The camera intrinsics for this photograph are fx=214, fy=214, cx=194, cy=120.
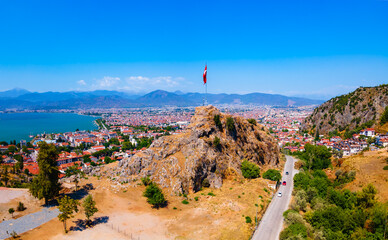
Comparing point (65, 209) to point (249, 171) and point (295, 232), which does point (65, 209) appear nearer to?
point (295, 232)

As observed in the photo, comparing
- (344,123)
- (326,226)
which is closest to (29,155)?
(326,226)

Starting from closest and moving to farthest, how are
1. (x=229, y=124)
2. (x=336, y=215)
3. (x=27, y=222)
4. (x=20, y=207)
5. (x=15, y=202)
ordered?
(x=27, y=222) < (x=336, y=215) < (x=20, y=207) < (x=15, y=202) < (x=229, y=124)

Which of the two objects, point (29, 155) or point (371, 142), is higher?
point (371, 142)

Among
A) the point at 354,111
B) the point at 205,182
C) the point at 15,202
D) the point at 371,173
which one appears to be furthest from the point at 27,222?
the point at 354,111

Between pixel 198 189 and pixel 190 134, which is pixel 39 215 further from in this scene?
pixel 190 134

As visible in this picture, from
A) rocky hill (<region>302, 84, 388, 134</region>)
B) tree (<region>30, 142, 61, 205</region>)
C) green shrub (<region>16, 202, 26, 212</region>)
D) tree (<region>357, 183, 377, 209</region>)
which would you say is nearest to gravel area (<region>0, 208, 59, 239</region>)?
green shrub (<region>16, 202, 26, 212</region>)

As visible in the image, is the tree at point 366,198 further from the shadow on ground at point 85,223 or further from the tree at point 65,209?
the tree at point 65,209
